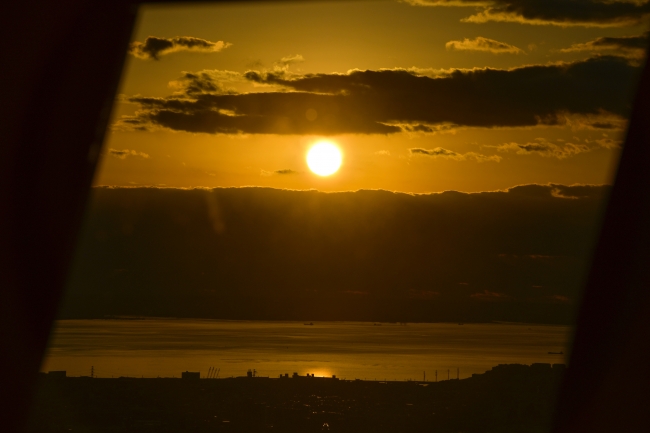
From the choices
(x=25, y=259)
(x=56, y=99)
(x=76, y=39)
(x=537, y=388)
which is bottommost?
(x=537, y=388)

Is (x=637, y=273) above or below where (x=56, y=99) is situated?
below

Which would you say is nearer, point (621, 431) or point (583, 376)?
point (621, 431)

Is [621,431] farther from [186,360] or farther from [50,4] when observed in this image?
[186,360]

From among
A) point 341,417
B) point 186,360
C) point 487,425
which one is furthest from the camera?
point 186,360

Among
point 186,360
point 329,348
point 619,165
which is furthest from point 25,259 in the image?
point 329,348

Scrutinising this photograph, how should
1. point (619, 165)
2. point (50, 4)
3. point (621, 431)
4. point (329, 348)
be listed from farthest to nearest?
point (329, 348), point (50, 4), point (619, 165), point (621, 431)

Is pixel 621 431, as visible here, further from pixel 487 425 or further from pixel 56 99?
pixel 56 99

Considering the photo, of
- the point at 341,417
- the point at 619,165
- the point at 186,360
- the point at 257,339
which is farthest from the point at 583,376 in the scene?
the point at 257,339
